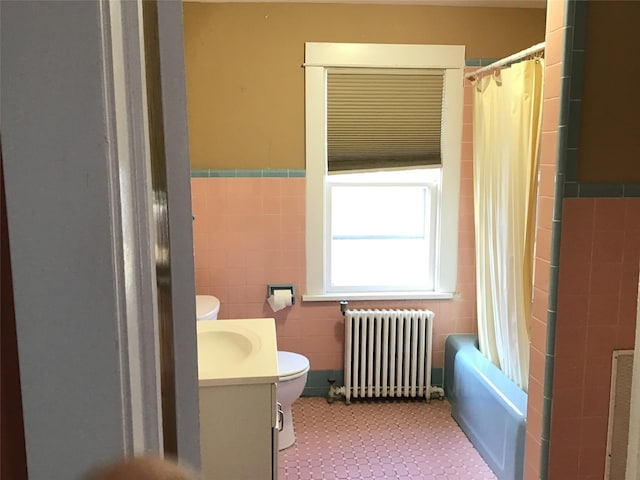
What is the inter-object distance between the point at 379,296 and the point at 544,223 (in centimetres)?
172

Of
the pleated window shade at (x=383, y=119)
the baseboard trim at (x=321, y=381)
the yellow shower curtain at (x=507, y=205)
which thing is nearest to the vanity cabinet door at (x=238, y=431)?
the yellow shower curtain at (x=507, y=205)

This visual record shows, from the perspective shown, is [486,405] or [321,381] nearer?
[486,405]

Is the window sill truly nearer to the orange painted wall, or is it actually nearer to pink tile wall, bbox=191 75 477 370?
pink tile wall, bbox=191 75 477 370

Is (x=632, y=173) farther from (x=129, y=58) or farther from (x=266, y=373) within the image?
(x=129, y=58)

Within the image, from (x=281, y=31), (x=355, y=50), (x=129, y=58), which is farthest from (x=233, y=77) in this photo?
(x=129, y=58)

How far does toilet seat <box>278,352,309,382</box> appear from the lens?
2.82 m

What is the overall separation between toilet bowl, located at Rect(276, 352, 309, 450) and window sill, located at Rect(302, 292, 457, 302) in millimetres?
506

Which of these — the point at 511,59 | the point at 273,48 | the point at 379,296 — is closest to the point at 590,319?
the point at 511,59

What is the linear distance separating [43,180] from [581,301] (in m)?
1.82

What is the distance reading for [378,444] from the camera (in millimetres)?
3117

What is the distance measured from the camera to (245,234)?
11.4ft

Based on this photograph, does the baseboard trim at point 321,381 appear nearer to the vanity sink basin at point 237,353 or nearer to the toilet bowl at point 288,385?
the toilet bowl at point 288,385

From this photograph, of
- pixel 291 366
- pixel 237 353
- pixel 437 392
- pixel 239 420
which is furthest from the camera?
pixel 437 392

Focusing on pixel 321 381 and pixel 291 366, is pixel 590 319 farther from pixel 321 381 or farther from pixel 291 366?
pixel 321 381
